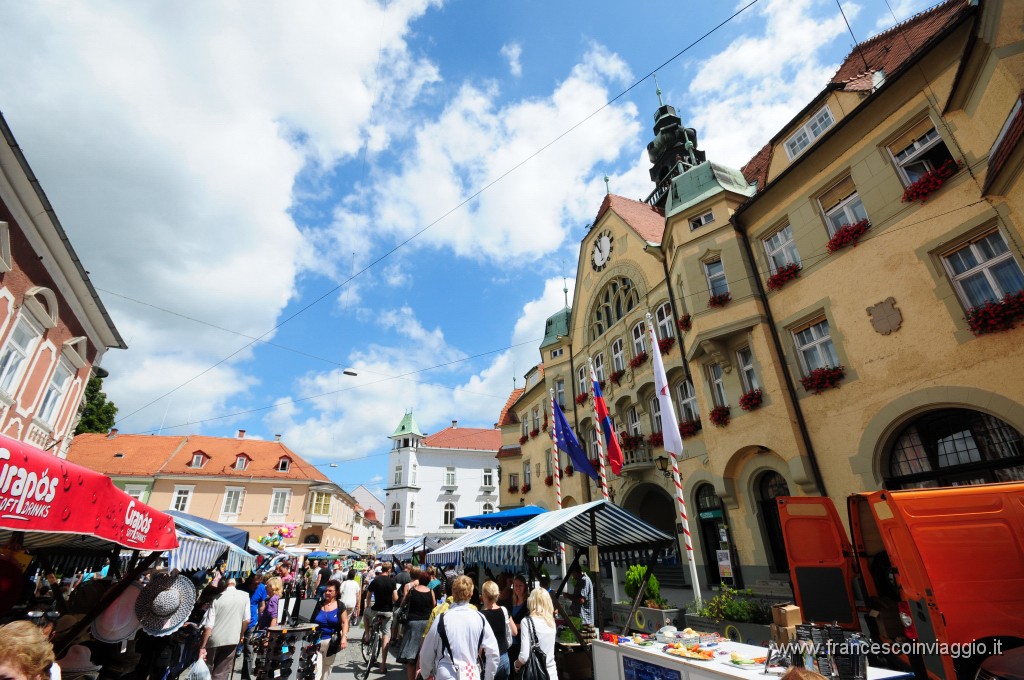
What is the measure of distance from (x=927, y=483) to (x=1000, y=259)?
475 cm

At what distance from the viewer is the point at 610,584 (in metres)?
19.9

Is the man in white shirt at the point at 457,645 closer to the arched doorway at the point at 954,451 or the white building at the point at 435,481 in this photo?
the arched doorway at the point at 954,451

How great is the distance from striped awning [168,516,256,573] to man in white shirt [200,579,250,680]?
237cm

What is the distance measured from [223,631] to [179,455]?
40.5 m

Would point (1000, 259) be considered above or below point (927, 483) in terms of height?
above

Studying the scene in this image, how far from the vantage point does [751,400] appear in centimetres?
1339

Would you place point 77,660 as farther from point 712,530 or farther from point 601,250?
point 601,250

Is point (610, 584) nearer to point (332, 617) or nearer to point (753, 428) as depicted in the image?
point (753, 428)

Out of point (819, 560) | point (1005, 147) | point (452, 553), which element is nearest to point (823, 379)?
point (819, 560)

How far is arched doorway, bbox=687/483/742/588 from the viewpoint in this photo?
A: 567 inches

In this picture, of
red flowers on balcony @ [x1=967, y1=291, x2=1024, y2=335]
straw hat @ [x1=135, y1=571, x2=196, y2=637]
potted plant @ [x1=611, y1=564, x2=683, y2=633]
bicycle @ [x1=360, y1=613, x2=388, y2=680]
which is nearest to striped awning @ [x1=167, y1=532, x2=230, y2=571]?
straw hat @ [x1=135, y1=571, x2=196, y2=637]

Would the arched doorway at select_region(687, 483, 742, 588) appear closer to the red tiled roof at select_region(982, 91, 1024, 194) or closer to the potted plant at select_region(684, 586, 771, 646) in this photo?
the potted plant at select_region(684, 586, 771, 646)

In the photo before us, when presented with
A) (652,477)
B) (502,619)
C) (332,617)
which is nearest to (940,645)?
(502,619)

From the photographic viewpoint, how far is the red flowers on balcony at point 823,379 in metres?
11.5
